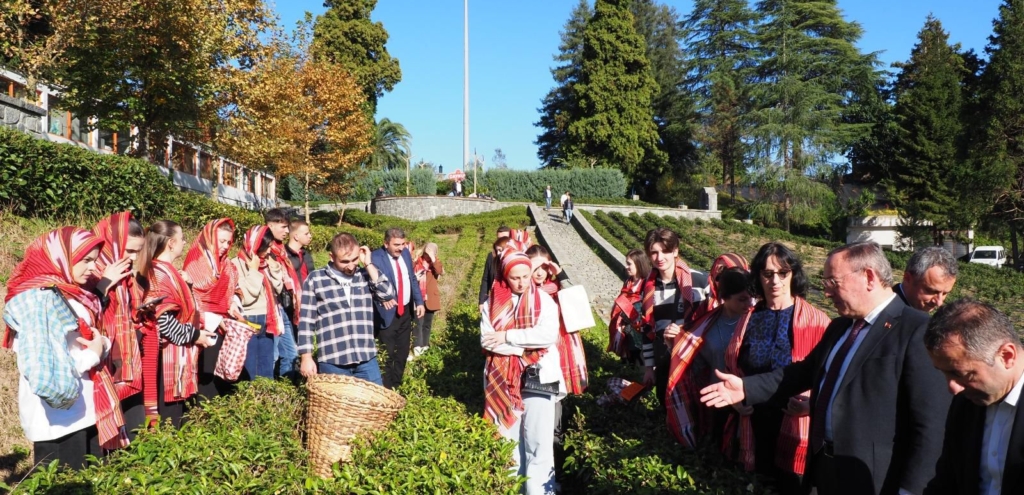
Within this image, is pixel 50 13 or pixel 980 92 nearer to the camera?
pixel 50 13

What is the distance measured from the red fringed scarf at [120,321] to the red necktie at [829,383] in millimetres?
3842

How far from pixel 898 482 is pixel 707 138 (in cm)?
4345

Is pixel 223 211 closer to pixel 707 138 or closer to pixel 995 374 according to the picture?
pixel 995 374

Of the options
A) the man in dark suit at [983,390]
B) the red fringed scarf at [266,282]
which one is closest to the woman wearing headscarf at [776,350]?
the man in dark suit at [983,390]

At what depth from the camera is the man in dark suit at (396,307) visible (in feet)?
22.5

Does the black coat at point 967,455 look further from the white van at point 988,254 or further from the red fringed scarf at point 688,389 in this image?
the white van at point 988,254

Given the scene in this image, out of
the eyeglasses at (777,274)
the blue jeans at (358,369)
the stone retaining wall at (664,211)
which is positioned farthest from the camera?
the stone retaining wall at (664,211)

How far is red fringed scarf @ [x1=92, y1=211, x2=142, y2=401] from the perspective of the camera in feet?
13.8

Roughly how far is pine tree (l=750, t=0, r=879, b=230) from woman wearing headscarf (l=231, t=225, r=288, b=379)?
3615cm

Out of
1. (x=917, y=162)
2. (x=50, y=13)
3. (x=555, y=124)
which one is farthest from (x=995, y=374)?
(x=555, y=124)

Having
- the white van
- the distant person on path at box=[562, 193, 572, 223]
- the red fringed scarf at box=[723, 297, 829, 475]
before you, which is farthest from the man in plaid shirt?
the white van

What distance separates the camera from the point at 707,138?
44250 millimetres

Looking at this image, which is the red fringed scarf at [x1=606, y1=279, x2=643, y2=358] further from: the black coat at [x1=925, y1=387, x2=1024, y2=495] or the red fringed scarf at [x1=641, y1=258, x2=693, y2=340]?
the black coat at [x1=925, y1=387, x2=1024, y2=495]

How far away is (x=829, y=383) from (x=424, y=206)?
104ft
